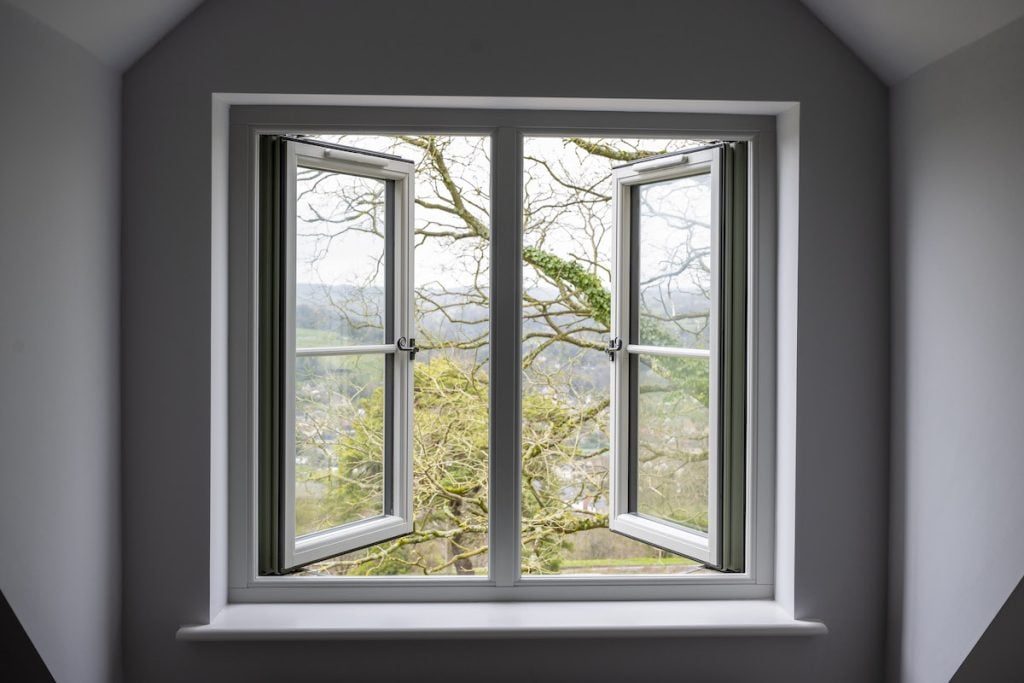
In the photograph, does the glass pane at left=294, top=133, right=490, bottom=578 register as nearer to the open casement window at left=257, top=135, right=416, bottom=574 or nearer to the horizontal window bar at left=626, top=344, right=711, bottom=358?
the open casement window at left=257, top=135, right=416, bottom=574

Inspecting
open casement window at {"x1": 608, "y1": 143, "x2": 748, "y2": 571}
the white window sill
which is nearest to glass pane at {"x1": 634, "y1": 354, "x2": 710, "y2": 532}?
open casement window at {"x1": 608, "y1": 143, "x2": 748, "y2": 571}

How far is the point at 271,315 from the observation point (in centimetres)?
227

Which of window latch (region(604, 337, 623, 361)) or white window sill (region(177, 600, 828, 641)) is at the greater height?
Result: window latch (region(604, 337, 623, 361))

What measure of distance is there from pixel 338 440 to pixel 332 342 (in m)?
0.31

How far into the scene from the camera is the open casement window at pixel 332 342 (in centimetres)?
227

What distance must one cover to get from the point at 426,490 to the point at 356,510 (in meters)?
0.73

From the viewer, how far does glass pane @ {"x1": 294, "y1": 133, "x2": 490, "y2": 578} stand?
2.94m

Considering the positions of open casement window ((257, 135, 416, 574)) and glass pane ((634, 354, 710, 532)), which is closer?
open casement window ((257, 135, 416, 574))
